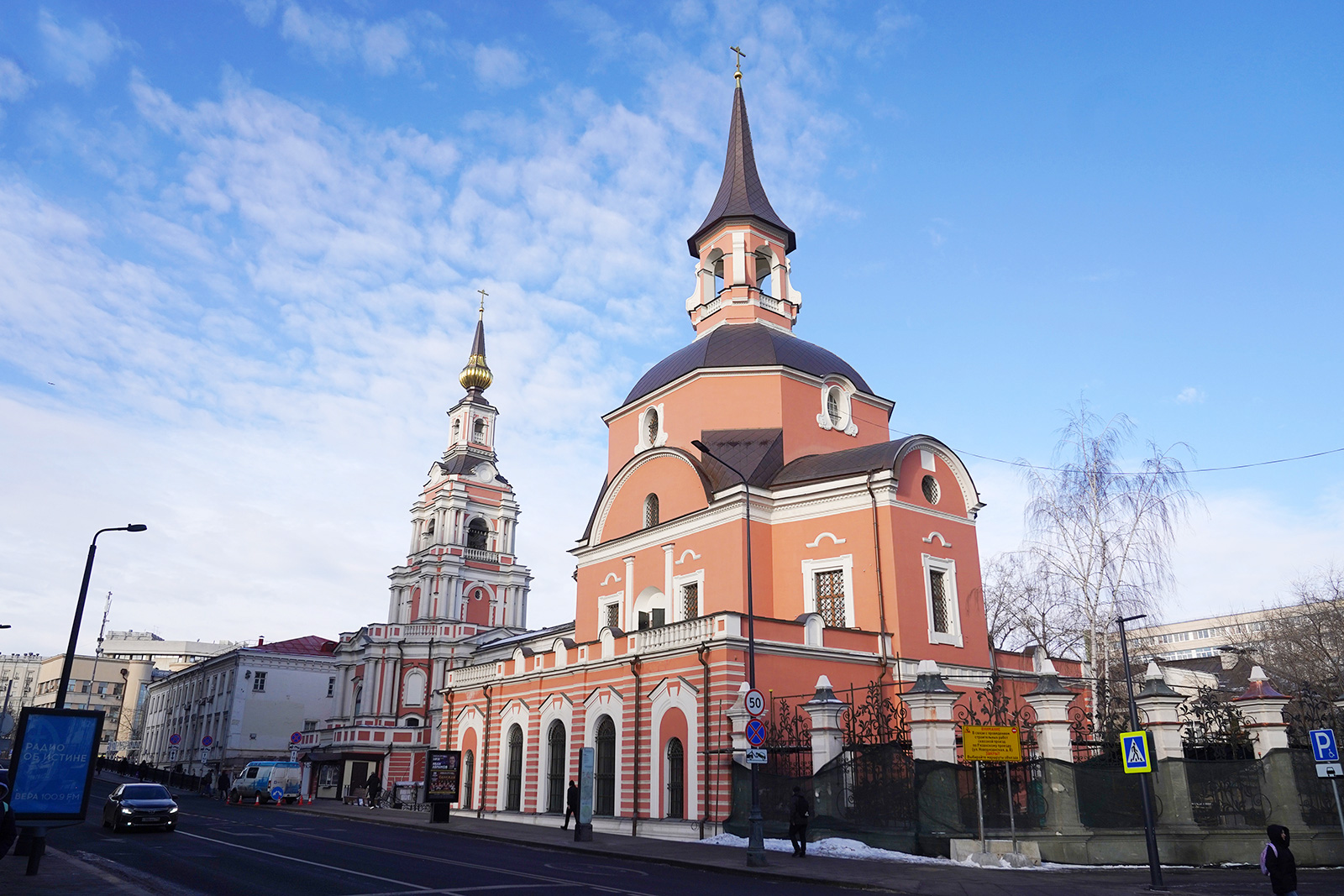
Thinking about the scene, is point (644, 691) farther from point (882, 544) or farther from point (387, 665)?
point (387, 665)

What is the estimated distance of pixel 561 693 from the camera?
90.1 ft

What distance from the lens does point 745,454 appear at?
28312 mm

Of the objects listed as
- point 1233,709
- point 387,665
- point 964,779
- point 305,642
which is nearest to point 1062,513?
point 1233,709

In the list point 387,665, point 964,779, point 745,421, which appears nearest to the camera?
point 964,779

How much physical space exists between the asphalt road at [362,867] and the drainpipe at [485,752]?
22.1ft

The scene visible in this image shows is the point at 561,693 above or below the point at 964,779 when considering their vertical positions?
above

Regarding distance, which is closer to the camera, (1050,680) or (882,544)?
(1050,680)

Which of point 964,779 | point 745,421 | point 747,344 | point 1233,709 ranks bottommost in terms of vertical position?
point 964,779

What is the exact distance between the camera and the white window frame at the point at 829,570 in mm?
25359

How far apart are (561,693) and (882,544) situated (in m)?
10.3

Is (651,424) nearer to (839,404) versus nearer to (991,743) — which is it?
(839,404)

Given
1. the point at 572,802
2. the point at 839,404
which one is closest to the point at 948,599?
the point at 839,404

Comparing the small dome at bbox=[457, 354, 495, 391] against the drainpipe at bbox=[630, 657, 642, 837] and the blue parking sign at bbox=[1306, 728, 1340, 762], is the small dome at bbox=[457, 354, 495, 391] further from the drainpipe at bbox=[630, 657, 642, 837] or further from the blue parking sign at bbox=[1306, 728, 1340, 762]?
the blue parking sign at bbox=[1306, 728, 1340, 762]

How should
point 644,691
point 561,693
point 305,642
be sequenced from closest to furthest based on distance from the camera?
1. point 644,691
2. point 561,693
3. point 305,642
